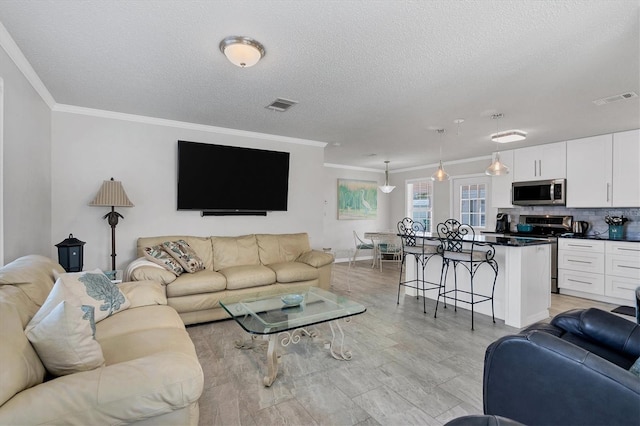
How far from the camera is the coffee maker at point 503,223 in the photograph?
5848 millimetres

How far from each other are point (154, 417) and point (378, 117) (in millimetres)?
3578

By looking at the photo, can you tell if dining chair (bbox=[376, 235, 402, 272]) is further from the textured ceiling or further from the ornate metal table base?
the ornate metal table base

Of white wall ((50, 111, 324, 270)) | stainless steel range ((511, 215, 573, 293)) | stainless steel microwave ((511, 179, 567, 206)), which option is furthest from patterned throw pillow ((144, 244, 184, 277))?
stainless steel microwave ((511, 179, 567, 206))

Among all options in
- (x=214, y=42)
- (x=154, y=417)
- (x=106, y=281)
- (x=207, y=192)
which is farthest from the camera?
(x=207, y=192)

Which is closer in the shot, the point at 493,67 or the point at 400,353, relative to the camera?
the point at 493,67

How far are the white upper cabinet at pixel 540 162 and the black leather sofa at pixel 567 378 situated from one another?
4.35 m

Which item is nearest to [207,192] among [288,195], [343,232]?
[288,195]

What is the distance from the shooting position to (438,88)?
2910mm

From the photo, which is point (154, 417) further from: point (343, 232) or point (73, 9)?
point (343, 232)

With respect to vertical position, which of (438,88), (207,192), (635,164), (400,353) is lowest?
(400,353)

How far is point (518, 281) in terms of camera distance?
10.9 ft

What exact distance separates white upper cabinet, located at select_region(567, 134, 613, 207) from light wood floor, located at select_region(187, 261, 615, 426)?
2.88 m

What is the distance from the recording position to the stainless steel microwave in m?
5.04

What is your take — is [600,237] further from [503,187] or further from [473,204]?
[473,204]
